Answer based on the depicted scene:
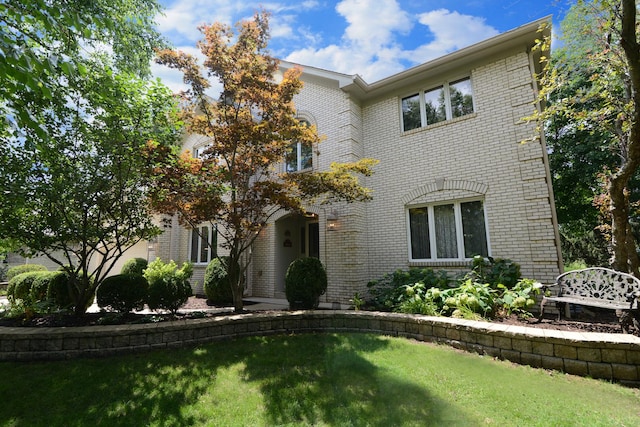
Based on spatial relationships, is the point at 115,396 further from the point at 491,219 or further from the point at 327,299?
the point at 491,219

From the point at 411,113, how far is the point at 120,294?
830 centimetres

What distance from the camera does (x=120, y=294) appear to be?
5.76 meters

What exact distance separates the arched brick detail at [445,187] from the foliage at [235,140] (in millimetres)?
2267

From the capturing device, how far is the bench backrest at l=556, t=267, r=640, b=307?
4500 mm

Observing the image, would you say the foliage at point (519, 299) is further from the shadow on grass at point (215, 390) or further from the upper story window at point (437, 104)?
the upper story window at point (437, 104)

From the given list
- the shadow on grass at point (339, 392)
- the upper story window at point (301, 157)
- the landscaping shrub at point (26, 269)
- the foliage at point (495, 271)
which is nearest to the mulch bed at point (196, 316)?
the foliage at point (495, 271)

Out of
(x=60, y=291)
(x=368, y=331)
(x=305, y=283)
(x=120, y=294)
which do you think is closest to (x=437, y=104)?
(x=305, y=283)

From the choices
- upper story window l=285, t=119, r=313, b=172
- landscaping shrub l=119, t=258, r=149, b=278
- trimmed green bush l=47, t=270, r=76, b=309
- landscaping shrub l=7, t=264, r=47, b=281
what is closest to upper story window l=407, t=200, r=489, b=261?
upper story window l=285, t=119, r=313, b=172

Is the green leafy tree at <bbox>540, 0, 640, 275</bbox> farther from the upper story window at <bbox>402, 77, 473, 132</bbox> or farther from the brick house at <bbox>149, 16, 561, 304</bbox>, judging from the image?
the upper story window at <bbox>402, 77, 473, 132</bbox>

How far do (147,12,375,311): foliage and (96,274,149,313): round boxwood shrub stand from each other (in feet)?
5.04

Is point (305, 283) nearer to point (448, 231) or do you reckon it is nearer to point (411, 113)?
point (448, 231)

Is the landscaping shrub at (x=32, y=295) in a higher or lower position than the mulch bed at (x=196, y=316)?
Answer: higher

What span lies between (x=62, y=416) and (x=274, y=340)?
115 inches

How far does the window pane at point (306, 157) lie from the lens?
32.0ft
